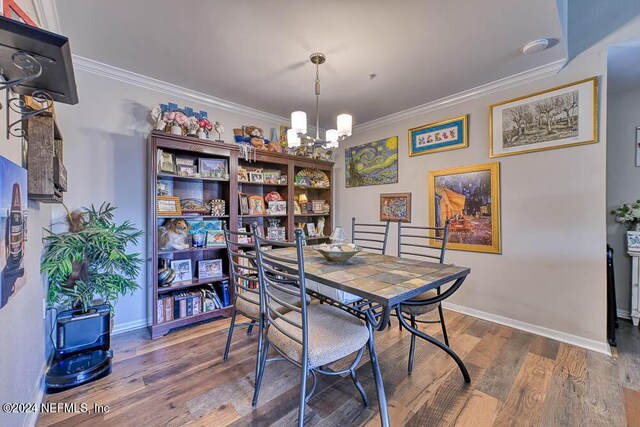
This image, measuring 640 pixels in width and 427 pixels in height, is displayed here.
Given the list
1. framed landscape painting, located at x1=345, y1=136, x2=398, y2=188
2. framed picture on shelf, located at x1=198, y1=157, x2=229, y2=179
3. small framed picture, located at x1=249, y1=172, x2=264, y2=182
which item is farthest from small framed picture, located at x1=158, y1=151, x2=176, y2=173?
framed landscape painting, located at x1=345, y1=136, x2=398, y2=188

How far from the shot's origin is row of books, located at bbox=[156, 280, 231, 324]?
2416 millimetres

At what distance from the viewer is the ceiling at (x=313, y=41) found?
1657 mm

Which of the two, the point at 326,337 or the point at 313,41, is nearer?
the point at 326,337

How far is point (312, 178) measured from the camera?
12.5 feet

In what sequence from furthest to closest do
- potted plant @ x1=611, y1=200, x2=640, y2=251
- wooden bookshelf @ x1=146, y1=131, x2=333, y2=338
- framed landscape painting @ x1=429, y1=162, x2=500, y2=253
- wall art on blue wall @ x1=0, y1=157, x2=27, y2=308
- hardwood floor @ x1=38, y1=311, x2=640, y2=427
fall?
framed landscape painting @ x1=429, y1=162, x2=500, y2=253 → potted plant @ x1=611, y1=200, x2=640, y2=251 → wooden bookshelf @ x1=146, y1=131, x2=333, y2=338 → hardwood floor @ x1=38, y1=311, x2=640, y2=427 → wall art on blue wall @ x1=0, y1=157, x2=27, y2=308

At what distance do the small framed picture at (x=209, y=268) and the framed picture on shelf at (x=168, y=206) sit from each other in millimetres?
607

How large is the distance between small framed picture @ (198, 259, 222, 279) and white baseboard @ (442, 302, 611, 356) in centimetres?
274

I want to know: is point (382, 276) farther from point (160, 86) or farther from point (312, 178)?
point (160, 86)

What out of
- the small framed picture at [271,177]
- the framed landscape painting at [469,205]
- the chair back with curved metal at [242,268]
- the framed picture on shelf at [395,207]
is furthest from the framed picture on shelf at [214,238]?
the framed landscape painting at [469,205]

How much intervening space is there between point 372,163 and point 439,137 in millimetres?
981

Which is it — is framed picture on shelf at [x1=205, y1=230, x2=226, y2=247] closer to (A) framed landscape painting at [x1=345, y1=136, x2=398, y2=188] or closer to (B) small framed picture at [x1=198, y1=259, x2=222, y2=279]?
(B) small framed picture at [x1=198, y1=259, x2=222, y2=279]

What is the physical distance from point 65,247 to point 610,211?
4917 millimetres

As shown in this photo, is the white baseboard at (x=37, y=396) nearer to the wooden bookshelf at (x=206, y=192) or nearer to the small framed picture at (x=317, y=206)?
the wooden bookshelf at (x=206, y=192)

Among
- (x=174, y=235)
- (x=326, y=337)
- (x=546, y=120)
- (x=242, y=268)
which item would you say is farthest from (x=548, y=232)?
(x=174, y=235)
